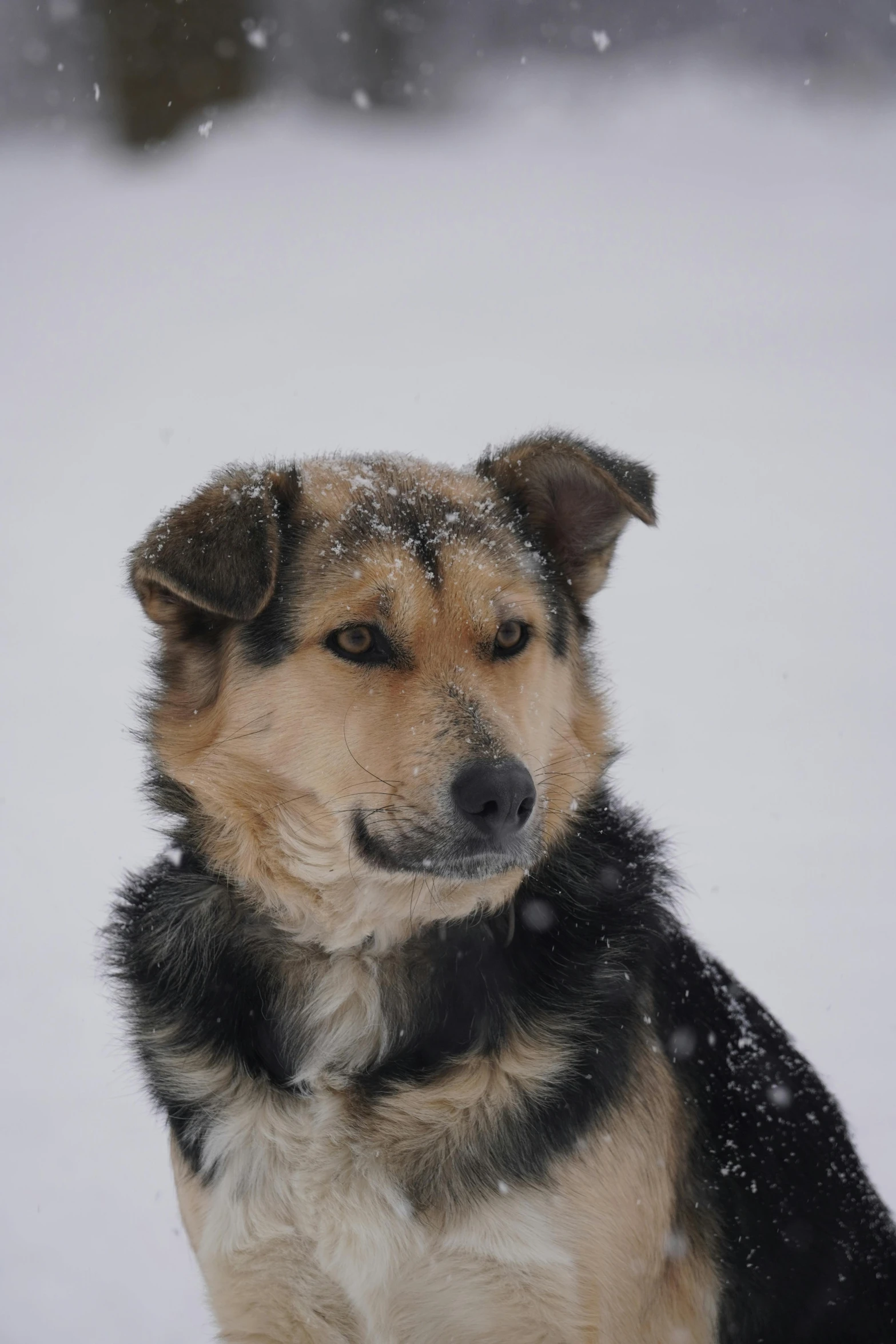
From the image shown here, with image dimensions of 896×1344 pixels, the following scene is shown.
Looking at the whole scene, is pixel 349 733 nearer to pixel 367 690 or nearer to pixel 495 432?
pixel 367 690

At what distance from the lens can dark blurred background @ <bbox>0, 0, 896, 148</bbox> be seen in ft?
56.2

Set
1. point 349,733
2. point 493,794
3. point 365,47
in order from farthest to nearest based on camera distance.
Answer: point 365,47
point 349,733
point 493,794

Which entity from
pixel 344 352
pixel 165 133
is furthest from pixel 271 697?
pixel 165 133

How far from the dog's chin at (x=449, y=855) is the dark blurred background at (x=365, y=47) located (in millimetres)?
16966

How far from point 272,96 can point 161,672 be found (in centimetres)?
1823

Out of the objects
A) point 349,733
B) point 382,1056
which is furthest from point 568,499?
point 382,1056

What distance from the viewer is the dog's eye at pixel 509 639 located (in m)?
3.13

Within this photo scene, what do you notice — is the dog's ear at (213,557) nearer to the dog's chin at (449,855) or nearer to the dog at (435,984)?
the dog at (435,984)

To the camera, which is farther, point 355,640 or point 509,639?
point 509,639

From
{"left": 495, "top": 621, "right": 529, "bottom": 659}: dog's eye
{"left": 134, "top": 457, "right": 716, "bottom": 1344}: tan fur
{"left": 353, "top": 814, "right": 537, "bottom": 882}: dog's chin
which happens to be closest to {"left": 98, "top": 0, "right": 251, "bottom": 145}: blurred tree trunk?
{"left": 134, "top": 457, "right": 716, "bottom": 1344}: tan fur

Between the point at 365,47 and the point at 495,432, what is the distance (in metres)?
9.37

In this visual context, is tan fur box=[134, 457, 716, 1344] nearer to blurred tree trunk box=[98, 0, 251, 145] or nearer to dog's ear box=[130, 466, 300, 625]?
dog's ear box=[130, 466, 300, 625]

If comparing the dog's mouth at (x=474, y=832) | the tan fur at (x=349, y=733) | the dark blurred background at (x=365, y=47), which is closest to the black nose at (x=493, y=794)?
A: the dog's mouth at (x=474, y=832)

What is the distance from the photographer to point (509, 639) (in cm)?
316
